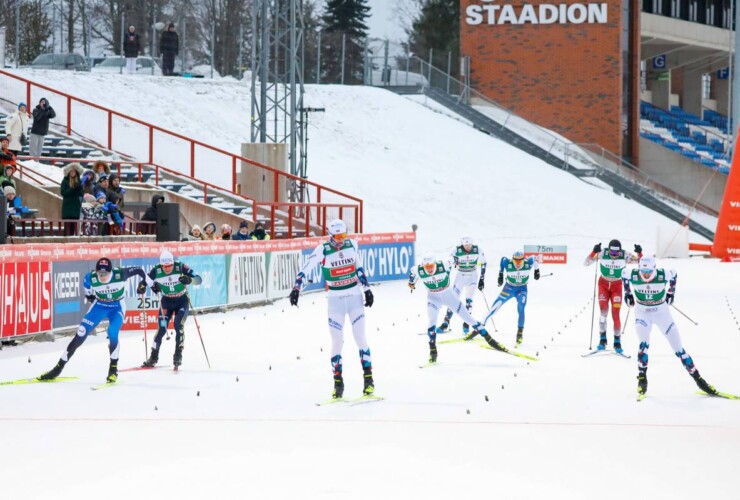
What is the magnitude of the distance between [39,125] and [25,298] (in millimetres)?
12509

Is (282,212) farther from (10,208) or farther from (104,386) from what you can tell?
(104,386)

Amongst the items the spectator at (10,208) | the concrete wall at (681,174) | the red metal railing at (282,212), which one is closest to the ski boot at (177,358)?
the spectator at (10,208)

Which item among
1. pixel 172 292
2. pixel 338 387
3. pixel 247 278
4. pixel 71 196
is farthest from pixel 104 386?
pixel 247 278

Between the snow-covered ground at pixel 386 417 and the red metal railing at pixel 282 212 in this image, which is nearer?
the snow-covered ground at pixel 386 417

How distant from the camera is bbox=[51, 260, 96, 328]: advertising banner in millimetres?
19172

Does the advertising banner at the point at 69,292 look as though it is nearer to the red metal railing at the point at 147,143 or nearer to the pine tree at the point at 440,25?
the red metal railing at the point at 147,143

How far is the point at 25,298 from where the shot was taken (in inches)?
722

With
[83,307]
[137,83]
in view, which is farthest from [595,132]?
[83,307]

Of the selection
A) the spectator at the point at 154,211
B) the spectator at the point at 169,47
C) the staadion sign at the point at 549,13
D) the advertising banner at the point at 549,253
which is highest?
the staadion sign at the point at 549,13

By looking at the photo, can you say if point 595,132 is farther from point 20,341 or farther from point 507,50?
point 20,341

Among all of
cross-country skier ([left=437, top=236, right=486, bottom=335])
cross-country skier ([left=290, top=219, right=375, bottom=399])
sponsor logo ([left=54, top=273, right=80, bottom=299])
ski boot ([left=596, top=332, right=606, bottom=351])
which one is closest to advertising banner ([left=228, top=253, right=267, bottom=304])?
sponsor logo ([left=54, top=273, right=80, bottom=299])

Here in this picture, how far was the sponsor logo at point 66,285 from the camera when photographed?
19.2 meters

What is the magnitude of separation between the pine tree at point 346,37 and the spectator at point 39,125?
31.0m

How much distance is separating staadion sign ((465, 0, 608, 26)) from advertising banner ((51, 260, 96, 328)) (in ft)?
136
